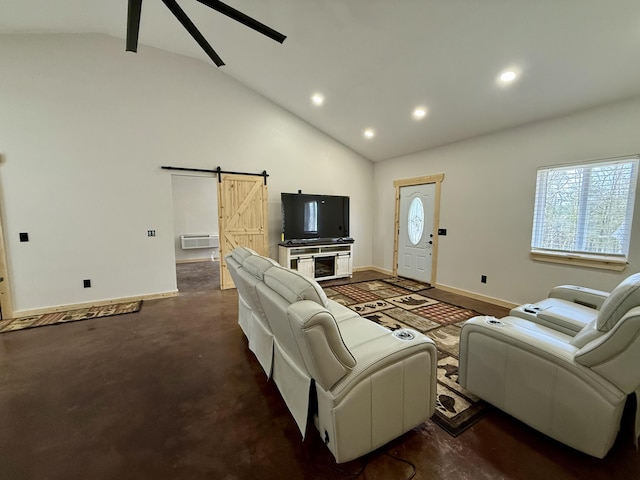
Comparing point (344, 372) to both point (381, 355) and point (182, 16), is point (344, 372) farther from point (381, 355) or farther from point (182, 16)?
point (182, 16)

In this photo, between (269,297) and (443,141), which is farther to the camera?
Result: (443,141)

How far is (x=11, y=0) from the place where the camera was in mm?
2848

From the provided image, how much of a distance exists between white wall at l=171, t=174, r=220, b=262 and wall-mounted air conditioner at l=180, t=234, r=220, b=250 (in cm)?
12

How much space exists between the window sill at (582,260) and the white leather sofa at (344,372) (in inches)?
116

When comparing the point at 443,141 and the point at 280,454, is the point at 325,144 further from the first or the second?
the point at 280,454

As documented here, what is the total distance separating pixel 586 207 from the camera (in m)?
3.14

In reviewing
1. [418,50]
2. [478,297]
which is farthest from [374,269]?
[418,50]

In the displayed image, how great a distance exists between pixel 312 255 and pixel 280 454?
380 cm

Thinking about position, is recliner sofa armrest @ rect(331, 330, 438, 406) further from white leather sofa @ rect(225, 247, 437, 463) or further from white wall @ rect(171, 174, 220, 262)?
white wall @ rect(171, 174, 220, 262)

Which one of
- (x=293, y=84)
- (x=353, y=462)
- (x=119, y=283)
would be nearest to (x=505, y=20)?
(x=293, y=84)

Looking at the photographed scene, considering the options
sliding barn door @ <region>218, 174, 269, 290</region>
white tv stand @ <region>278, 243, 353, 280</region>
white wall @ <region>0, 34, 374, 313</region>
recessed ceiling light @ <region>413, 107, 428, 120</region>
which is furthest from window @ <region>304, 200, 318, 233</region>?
recessed ceiling light @ <region>413, 107, 428, 120</region>

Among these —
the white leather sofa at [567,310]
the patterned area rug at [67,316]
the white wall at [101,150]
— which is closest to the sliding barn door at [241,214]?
the white wall at [101,150]

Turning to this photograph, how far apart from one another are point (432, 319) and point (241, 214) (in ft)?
12.0

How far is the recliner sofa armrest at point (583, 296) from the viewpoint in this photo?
2.30 meters
